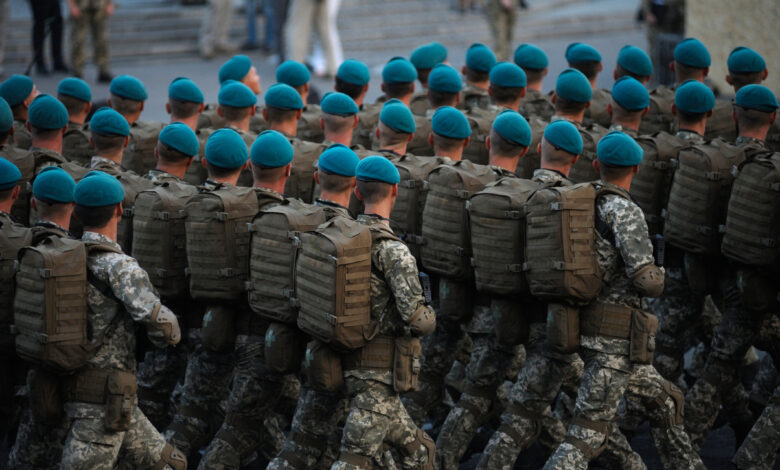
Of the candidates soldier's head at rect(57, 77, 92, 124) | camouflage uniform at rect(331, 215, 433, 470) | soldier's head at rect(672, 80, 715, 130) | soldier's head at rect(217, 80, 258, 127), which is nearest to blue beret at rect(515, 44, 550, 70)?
soldier's head at rect(672, 80, 715, 130)

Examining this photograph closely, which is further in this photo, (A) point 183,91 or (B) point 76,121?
(B) point 76,121

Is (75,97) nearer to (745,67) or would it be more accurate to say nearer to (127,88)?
(127,88)

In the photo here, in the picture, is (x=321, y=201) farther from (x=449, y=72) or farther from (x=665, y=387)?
Result: (x=449, y=72)

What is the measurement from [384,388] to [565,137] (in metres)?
1.78

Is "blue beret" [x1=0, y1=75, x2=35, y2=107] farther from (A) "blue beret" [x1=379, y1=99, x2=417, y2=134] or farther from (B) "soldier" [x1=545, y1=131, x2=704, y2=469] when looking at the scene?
(B) "soldier" [x1=545, y1=131, x2=704, y2=469]

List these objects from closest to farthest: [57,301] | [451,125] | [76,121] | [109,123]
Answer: [57,301] → [451,125] → [109,123] → [76,121]

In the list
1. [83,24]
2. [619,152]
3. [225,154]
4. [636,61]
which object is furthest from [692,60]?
[83,24]

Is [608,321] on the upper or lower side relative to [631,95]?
lower

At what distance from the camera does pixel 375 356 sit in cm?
554

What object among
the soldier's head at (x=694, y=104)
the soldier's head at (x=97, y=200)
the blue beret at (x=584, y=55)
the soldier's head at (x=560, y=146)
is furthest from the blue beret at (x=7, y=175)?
the blue beret at (x=584, y=55)

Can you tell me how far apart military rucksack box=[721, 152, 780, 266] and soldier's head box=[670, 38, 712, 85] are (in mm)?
2291

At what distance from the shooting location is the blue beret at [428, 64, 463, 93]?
8336 mm

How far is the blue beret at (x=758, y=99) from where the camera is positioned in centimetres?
706

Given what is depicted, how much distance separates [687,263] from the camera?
6.87m
